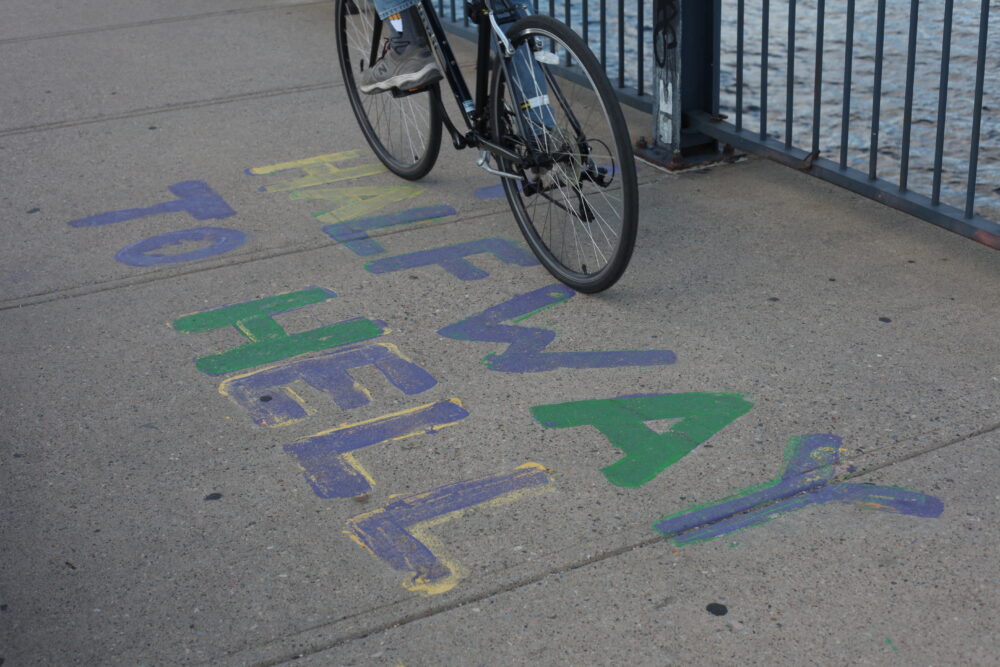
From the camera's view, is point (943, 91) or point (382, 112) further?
point (382, 112)

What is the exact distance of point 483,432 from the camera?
3119mm

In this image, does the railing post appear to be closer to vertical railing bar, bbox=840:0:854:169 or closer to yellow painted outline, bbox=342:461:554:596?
vertical railing bar, bbox=840:0:854:169

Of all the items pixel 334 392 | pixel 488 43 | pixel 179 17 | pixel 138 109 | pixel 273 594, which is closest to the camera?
pixel 273 594

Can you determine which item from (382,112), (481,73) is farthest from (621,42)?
(481,73)

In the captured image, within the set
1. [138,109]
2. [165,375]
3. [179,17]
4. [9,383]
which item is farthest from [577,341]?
[179,17]

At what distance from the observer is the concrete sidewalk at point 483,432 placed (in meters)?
2.43

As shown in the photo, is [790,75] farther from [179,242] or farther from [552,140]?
[179,242]

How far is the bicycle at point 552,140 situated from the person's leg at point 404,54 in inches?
2.0

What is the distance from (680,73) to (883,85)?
6.08 ft

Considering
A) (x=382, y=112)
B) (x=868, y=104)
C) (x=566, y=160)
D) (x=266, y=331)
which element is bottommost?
(x=266, y=331)

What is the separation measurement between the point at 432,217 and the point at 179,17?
4708 mm

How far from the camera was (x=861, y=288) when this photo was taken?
377cm

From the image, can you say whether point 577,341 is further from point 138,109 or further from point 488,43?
point 138,109

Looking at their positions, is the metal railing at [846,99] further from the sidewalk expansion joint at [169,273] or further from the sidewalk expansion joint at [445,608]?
the sidewalk expansion joint at [445,608]
